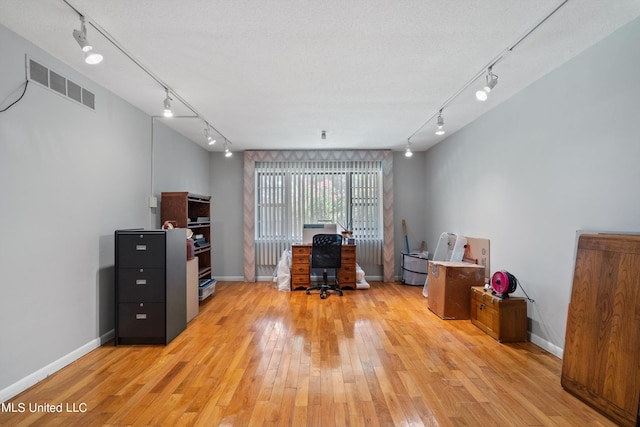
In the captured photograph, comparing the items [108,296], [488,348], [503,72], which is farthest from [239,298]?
[503,72]

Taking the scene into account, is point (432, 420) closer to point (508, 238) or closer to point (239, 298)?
point (508, 238)

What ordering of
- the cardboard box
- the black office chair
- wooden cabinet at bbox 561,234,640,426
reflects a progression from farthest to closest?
the black office chair → the cardboard box → wooden cabinet at bbox 561,234,640,426

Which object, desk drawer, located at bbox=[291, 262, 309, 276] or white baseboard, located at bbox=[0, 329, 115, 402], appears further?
desk drawer, located at bbox=[291, 262, 309, 276]

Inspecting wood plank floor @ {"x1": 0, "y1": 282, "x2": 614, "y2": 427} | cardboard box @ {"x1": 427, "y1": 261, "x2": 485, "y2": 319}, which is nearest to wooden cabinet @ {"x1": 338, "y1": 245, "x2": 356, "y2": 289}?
wood plank floor @ {"x1": 0, "y1": 282, "x2": 614, "y2": 427}

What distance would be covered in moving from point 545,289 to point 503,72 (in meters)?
2.20

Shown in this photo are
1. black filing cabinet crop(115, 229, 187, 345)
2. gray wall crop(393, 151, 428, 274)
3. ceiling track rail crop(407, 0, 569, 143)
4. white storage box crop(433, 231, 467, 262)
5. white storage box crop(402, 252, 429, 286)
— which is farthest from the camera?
gray wall crop(393, 151, 428, 274)

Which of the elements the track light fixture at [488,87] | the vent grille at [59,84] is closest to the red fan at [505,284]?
the track light fixture at [488,87]

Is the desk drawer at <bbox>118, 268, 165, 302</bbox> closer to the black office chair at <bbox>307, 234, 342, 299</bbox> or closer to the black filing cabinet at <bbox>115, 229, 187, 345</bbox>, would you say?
the black filing cabinet at <bbox>115, 229, 187, 345</bbox>

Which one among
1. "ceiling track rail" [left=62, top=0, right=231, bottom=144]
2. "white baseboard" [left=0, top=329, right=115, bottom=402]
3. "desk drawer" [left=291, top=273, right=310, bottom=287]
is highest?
"ceiling track rail" [left=62, top=0, right=231, bottom=144]

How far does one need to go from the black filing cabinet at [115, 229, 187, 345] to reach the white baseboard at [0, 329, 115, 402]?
0.67 ft

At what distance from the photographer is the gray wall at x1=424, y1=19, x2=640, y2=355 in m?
2.26

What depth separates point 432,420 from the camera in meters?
1.96

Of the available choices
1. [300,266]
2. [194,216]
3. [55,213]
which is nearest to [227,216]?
[194,216]

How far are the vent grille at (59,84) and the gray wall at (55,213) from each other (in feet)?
0.17
